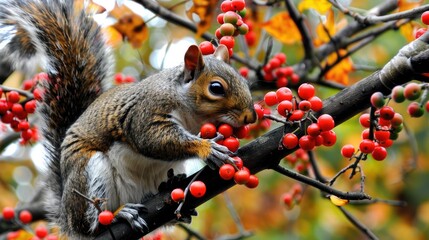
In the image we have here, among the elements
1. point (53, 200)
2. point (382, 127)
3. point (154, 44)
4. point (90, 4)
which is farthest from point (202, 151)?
point (154, 44)

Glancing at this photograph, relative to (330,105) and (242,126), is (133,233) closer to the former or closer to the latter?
(242,126)

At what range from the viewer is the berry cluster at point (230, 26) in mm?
2033

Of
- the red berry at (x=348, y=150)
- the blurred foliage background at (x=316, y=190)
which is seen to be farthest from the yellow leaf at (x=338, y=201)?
the blurred foliage background at (x=316, y=190)

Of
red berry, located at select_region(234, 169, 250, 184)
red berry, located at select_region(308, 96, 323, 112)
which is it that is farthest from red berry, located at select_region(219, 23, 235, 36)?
red berry, located at select_region(234, 169, 250, 184)

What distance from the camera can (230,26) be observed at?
2.02m

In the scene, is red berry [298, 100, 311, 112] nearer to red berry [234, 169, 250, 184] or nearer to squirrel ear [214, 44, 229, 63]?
red berry [234, 169, 250, 184]

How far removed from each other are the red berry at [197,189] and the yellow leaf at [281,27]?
1377 mm

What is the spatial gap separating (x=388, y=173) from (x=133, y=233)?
10.6 ft

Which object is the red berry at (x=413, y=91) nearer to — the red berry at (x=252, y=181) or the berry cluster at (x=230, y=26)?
the red berry at (x=252, y=181)

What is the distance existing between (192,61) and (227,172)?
0.75 meters

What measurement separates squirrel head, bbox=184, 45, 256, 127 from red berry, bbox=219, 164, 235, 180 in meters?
0.36

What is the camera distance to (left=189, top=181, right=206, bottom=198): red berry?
184 centimetres

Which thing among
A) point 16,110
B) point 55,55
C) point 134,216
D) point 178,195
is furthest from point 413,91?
point 55,55

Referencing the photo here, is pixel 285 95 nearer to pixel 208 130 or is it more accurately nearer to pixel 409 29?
pixel 208 130
